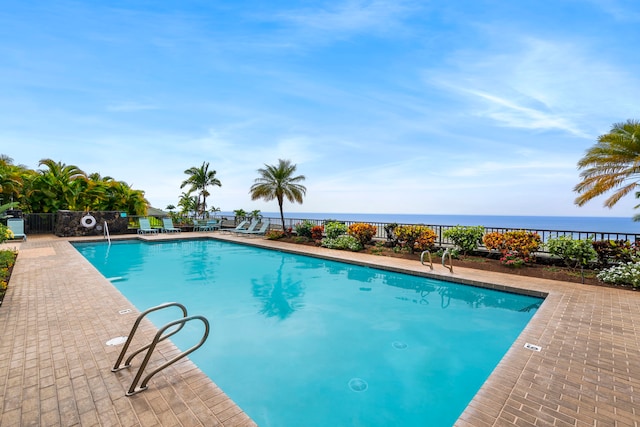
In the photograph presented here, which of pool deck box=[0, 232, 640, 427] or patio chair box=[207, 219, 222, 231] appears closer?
pool deck box=[0, 232, 640, 427]

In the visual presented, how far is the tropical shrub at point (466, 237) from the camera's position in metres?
8.88

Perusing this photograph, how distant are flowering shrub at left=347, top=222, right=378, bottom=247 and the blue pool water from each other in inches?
102

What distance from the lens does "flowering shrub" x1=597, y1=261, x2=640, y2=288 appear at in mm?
5934

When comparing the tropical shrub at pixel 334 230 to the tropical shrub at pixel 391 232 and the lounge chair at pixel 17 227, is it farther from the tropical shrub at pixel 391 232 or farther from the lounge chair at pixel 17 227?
the lounge chair at pixel 17 227

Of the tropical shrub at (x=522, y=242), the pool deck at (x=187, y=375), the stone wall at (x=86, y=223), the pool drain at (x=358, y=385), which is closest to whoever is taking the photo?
the pool deck at (x=187, y=375)

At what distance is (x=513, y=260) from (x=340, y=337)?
19.5 ft

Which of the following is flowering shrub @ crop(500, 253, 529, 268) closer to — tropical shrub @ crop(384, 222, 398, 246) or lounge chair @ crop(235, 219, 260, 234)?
tropical shrub @ crop(384, 222, 398, 246)

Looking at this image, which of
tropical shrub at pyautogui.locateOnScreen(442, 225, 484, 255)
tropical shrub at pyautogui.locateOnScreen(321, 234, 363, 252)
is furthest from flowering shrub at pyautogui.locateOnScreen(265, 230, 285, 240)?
tropical shrub at pyautogui.locateOnScreen(442, 225, 484, 255)

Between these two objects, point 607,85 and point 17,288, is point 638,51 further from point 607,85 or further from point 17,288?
point 17,288

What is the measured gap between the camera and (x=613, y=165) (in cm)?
733

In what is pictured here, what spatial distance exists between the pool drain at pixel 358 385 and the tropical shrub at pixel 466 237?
683 centimetres

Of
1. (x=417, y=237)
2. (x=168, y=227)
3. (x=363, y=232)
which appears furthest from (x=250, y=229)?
(x=417, y=237)

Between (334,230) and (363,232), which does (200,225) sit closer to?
(334,230)

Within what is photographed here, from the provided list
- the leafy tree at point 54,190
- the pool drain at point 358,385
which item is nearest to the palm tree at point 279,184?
the leafy tree at point 54,190
